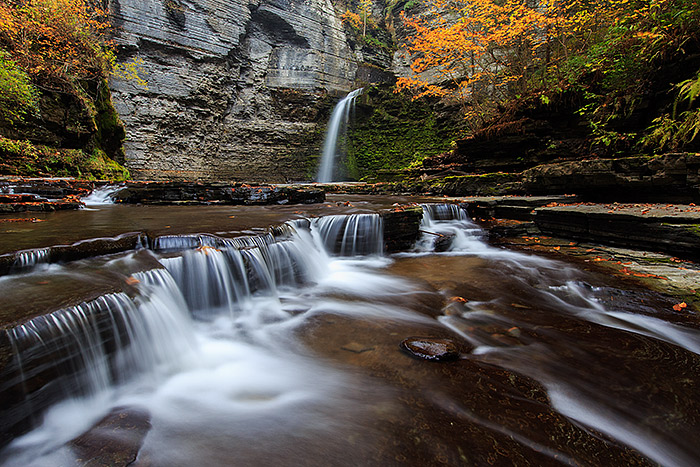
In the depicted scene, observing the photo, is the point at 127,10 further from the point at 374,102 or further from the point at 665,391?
the point at 665,391

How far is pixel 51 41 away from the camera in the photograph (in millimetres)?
9406

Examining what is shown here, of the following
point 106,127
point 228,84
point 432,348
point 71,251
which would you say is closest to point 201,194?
point 71,251

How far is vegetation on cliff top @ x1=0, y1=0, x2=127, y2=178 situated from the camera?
25.2 feet

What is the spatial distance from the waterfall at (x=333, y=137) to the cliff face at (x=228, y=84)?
2.20ft

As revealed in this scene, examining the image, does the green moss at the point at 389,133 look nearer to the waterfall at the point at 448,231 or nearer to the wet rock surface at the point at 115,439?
the waterfall at the point at 448,231

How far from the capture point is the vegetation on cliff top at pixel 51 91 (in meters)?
7.67

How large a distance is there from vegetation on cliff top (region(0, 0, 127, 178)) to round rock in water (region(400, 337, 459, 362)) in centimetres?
1105

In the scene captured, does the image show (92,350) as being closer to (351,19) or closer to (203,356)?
(203,356)

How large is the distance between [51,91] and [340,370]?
1237cm

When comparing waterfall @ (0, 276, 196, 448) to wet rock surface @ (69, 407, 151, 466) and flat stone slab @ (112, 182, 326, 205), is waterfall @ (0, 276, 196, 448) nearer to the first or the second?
Result: wet rock surface @ (69, 407, 151, 466)

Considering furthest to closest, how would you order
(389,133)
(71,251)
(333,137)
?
(333,137), (389,133), (71,251)

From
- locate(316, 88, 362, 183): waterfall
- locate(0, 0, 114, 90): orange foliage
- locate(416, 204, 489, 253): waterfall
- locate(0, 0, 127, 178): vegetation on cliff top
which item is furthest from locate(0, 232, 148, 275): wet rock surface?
locate(316, 88, 362, 183): waterfall

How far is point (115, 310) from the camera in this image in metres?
1.94

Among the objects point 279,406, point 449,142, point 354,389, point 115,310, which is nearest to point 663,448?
point 354,389
